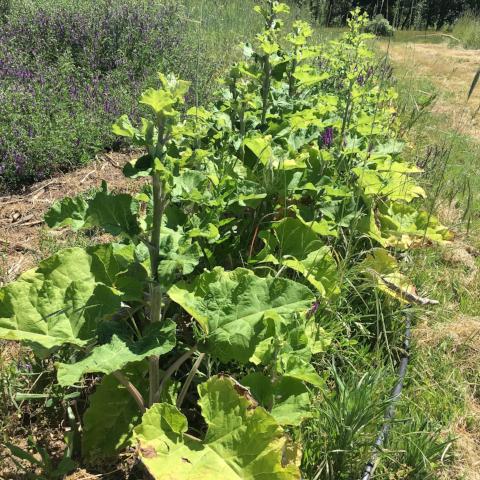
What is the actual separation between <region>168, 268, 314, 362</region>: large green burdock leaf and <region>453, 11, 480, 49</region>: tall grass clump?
47.3 feet

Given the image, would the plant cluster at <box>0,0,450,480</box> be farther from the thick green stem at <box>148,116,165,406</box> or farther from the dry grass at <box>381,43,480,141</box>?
the dry grass at <box>381,43,480,141</box>

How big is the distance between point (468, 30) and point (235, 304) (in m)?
16.1

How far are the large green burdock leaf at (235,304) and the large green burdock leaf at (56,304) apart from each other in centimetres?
23

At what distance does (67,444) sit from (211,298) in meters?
0.71

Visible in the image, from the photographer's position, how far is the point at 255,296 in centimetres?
170

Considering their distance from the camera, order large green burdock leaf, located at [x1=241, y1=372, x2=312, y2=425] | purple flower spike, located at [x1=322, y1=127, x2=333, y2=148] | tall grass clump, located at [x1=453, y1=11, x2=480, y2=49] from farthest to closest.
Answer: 1. tall grass clump, located at [x1=453, y1=11, x2=480, y2=49]
2. purple flower spike, located at [x1=322, y1=127, x2=333, y2=148]
3. large green burdock leaf, located at [x1=241, y1=372, x2=312, y2=425]

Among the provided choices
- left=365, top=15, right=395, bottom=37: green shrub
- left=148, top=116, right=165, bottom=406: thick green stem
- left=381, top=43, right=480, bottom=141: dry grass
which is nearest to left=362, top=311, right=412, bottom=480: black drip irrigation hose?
left=148, top=116, right=165, bottom=406: thick green stem

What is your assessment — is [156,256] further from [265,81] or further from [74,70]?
[74,70]

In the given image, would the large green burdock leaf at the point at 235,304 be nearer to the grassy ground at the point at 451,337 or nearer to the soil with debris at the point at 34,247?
the soil with debris at the point at 34,247

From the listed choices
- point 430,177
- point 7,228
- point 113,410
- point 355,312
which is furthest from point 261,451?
point 430,177

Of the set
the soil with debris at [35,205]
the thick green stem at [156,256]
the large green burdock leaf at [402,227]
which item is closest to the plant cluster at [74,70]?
the soil with debris at [35,205]

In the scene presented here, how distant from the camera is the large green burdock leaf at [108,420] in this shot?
1.78 metres

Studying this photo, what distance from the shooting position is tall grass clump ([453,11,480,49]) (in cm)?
1430

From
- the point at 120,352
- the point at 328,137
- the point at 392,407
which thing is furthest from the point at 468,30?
the point at 120,352
